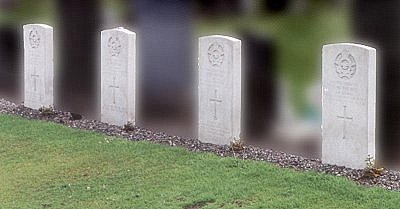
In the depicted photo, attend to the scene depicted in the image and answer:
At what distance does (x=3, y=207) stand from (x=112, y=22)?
4.73 meters

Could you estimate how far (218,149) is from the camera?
1039 centimetres

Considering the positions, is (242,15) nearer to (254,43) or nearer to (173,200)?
(254,43)

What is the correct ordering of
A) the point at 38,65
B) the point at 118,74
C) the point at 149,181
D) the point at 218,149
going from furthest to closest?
the point at 38,65 < the point at 118,74 < the point at 218,149 < the point at 149,181

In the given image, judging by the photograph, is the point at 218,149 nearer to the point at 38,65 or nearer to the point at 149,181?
the point at 149,181

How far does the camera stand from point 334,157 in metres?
9.55

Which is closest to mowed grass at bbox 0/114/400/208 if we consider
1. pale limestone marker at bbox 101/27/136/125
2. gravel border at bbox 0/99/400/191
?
gravel border at bbox 0/99/400/191

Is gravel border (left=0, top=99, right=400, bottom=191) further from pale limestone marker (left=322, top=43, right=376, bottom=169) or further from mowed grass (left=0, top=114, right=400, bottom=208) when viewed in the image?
mowed grass (left=0, top=114, right=400, bottom=208)

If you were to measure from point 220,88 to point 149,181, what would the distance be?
1.62m

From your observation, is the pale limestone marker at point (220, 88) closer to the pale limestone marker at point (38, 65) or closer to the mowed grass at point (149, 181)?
the mowed grass at point (149, 181)

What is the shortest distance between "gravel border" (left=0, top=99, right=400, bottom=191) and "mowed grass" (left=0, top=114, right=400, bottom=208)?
29cm

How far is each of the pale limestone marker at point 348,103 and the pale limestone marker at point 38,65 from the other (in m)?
4.38

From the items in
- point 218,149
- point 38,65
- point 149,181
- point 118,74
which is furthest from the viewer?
point 38,65

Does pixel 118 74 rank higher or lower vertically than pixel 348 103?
higher

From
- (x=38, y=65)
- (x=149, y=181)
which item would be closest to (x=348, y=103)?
(x=149, y=181)
